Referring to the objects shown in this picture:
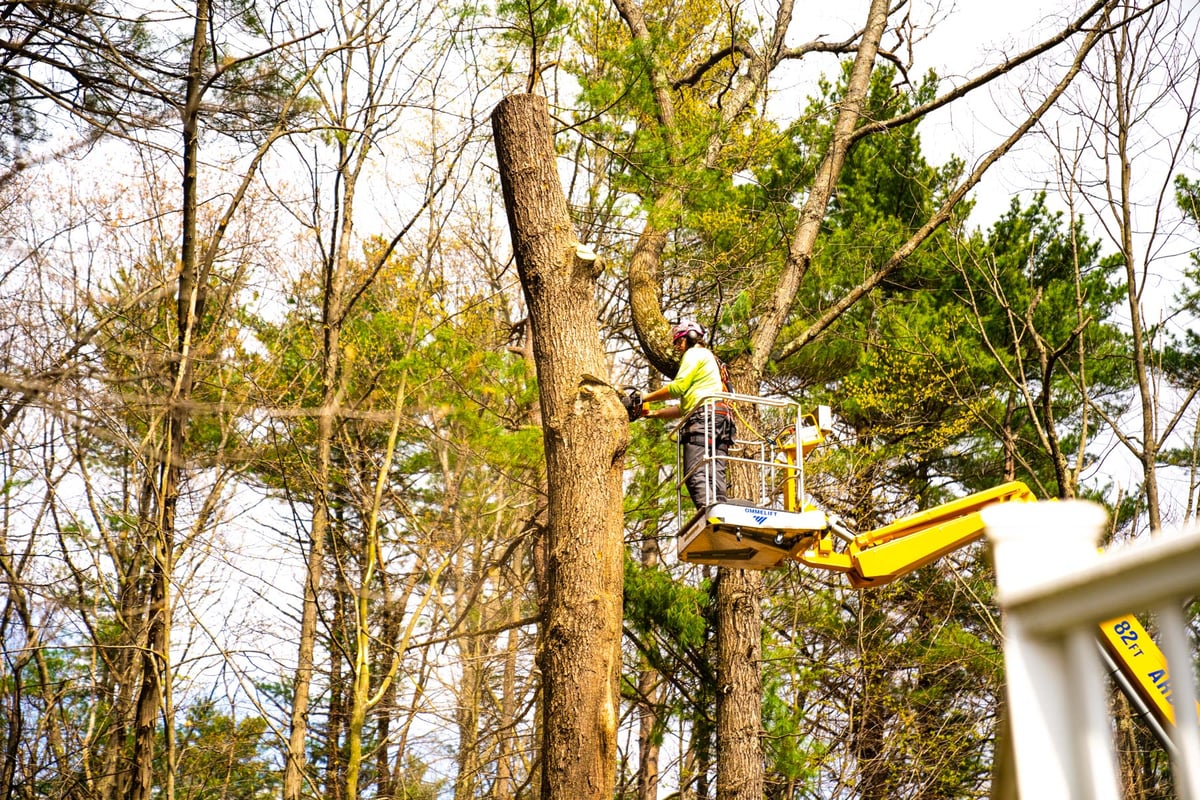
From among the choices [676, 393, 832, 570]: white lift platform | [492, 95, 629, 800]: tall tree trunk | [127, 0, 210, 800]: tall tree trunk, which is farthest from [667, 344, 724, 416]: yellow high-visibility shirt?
[127, 0, 210, 800]: tall tree trunk

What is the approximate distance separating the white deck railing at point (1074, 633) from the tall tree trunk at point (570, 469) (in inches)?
187

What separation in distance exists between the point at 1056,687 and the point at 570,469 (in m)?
5.09

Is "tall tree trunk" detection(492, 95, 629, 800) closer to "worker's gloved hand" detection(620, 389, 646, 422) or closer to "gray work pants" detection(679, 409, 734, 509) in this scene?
"worker's gloved hand" detection(620, 389, 646, 422)

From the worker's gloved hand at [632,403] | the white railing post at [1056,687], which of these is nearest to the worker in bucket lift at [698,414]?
the worker's gloved hand at [632,403]

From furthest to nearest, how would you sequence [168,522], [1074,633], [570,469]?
[168,522]
[570,469]
[1074,633]

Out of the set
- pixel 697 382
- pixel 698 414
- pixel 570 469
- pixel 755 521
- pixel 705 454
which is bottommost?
pixel 755 521

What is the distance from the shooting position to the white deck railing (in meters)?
1.28

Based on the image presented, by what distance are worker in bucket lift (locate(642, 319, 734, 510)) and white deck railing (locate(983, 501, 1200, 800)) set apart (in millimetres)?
5584

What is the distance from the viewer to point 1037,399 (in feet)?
56.1

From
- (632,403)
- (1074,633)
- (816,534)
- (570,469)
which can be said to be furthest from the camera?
(816,534)

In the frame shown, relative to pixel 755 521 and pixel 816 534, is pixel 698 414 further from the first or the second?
pixel 816 534

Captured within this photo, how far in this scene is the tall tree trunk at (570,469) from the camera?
19.5 feet

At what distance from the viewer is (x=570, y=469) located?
6.41 meters

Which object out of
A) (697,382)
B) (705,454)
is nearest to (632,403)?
(705,454)
